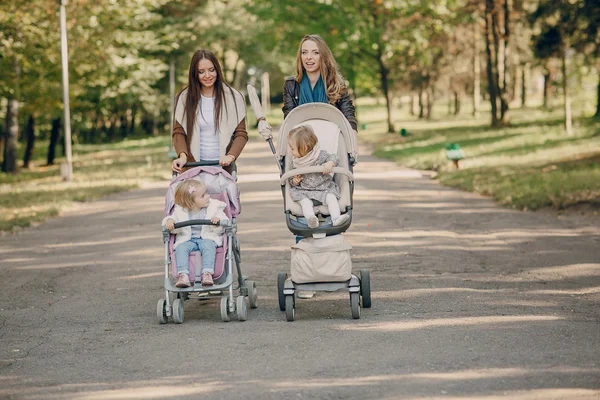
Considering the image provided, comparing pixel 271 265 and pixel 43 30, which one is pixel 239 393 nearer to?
pixel 271 265

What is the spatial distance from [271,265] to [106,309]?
2.47 meters

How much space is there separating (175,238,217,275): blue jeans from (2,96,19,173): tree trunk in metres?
24.6

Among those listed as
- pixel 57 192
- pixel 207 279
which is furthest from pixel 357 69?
pixel 207 279

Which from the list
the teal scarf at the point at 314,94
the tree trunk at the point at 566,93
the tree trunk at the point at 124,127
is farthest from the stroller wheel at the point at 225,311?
the tree trunk at the point at 124,127

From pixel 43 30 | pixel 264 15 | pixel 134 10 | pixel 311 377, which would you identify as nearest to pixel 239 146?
pixel 311 377

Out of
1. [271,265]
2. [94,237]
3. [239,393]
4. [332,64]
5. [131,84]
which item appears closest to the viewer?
[239,393]

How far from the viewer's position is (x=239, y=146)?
8.20 meters

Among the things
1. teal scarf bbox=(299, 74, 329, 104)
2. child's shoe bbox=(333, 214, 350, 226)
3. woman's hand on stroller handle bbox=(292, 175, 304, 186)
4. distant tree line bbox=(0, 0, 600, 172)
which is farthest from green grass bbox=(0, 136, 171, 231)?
child's shoe bbox=(333, 214, 350, 226)

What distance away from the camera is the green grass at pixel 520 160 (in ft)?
50.9

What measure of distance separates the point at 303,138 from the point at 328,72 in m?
0.94

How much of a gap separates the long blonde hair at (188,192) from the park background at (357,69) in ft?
26.1

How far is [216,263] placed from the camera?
7.63 meters

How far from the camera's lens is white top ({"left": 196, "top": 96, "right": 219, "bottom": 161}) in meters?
8.28

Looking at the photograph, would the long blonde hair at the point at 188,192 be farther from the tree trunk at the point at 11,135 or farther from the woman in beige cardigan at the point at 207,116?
the tree trunk at the point at 11,135
